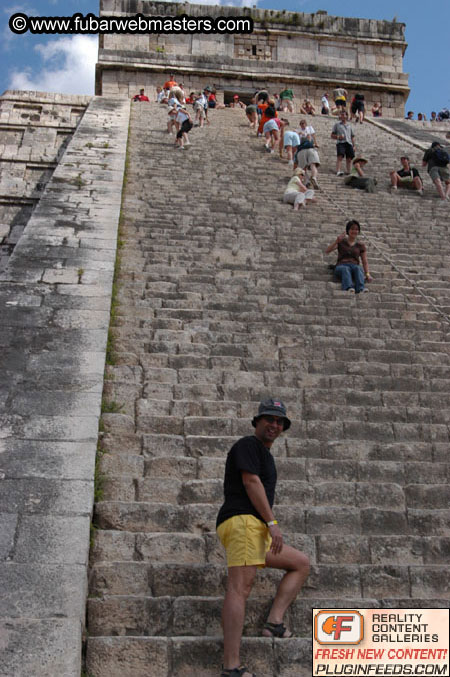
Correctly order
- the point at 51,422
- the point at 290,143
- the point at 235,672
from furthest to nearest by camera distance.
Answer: the point at 290,143
the point at 51,422
the point at 235,672

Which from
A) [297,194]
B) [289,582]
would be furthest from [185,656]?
[297,194]

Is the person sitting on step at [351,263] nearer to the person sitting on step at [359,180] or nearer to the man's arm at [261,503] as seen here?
the person sitting on step at [359,180]

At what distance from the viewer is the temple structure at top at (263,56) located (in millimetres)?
25953

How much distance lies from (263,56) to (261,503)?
25812mm

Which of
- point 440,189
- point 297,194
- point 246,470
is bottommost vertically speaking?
point 246,470

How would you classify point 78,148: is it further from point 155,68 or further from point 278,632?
point 155,68

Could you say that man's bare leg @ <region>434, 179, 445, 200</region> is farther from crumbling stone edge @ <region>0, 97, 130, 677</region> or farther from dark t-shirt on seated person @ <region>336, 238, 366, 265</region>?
crumbling stone edge @ <region>0, 97, 130, 677</region>

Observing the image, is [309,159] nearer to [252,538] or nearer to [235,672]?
[252,538]

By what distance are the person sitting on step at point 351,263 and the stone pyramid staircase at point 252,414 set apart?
18cm

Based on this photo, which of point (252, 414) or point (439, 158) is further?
point (439, 158)

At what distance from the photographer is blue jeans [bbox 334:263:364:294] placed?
8.98m

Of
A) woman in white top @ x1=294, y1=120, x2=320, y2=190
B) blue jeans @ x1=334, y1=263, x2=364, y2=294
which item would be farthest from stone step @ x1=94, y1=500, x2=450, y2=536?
woman in white top @ x1=294, y1=120, x2=320, y2=190

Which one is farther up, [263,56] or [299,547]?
[263,56]

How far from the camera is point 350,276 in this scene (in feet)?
29.7
